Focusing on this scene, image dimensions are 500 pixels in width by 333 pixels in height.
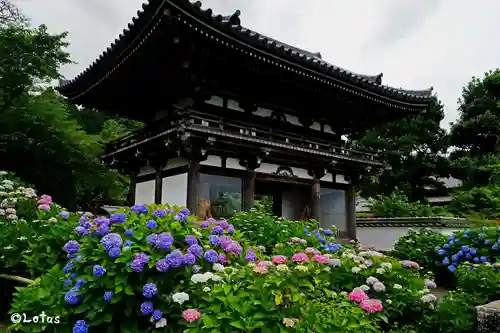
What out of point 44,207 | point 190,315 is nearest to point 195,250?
point 190,315

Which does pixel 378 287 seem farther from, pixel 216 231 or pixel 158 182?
pixel 158 182

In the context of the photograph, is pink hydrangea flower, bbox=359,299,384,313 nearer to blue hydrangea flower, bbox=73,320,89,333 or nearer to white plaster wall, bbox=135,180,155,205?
blue hydrangea flower, bbox=73,320,89,333

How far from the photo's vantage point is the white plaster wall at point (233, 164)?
34.7 feet

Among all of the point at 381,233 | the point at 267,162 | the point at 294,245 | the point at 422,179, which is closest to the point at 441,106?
the point at 422,179

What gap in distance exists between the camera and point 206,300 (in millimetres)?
2693

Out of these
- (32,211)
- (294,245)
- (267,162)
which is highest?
(267,162)

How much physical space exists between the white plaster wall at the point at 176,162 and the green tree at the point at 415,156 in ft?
55.7

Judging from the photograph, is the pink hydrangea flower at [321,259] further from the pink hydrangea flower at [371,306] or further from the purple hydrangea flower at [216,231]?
the purple hydrangea flower at [216,231]

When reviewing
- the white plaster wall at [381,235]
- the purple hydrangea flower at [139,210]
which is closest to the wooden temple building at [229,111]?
the white plaster wall at [381,235]

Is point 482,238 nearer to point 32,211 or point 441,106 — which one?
point 32,211

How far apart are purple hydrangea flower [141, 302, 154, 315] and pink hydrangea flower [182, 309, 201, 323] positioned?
1.01 feet

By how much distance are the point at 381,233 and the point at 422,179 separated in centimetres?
1138

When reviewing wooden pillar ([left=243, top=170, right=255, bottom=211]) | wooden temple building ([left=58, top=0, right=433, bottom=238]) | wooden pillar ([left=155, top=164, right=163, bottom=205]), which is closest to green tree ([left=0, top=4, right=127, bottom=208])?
wooden temple building ([left=58, top=0, right=433, bottom=238])

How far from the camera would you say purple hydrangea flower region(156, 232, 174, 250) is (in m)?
2.83
